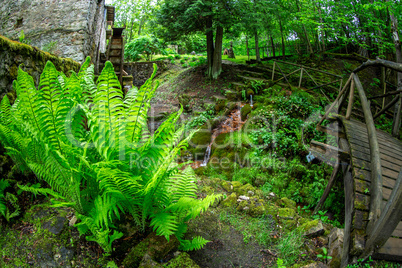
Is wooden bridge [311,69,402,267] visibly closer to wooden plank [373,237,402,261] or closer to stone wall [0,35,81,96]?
wooden plank [373,237,402,261]

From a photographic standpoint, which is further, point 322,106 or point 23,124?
A: point 322,106

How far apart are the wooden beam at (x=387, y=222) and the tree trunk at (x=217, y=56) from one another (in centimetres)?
894

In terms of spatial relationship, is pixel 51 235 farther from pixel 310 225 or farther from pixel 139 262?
pixel 310 225

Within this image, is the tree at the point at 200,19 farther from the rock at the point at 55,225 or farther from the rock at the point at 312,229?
A: the rock at the point at 55,225

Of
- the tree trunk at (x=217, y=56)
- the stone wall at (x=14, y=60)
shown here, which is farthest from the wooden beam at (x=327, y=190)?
the tree trunk at (x=217, y=56)

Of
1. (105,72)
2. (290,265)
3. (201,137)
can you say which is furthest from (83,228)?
(201,137)

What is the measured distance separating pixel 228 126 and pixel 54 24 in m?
5.70

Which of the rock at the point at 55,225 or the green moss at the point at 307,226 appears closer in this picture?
the rock at the point at 55,225

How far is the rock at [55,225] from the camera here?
5.85 ft

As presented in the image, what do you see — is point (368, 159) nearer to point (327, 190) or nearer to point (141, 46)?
point (327, 190)

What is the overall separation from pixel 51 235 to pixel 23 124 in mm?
886

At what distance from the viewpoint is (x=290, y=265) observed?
2336 millimetres

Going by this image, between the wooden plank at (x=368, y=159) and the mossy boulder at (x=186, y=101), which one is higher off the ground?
the mossy boulder at (x=186, y=101)

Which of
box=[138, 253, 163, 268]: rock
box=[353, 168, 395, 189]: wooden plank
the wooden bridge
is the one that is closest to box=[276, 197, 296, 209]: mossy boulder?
the wooden bridge
